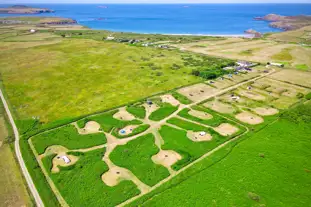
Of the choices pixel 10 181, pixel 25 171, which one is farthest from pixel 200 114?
pixel 10 181

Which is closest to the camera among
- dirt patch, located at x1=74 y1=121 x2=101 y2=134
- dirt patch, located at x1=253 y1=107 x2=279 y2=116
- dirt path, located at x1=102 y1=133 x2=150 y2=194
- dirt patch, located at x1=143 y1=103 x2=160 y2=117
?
dirt path, located at x1=102 y1=133 x2=150 y2=194

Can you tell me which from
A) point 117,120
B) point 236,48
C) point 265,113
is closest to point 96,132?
point 117,120

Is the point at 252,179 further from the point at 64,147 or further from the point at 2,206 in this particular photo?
the point at 2,206

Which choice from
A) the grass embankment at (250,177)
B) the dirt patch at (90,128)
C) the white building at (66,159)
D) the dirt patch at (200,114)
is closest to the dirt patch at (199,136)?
the grass embankment at (250,177)

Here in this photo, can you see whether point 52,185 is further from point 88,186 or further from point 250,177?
point 250,177

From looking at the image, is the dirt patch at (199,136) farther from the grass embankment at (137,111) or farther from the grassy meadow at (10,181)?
the grassy meadow at (10,181)

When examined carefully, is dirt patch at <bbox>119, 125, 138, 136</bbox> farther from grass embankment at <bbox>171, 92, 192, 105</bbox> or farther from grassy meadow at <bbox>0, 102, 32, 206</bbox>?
grassy meadow at <bbox>0, 102, 32, 206</bbox>

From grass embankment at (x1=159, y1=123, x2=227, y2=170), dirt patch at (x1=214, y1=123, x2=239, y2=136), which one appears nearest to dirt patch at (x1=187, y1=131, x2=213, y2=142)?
grass embankment at (x1=159, y1=123, x2=227, y2=170)
